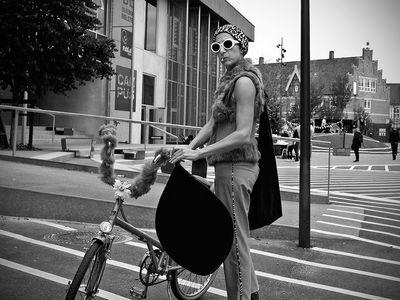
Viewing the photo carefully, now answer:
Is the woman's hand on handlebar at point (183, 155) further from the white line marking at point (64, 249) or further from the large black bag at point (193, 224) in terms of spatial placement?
the white line marking at point (64, 249)

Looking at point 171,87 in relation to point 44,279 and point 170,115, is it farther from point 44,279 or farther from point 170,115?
point 44,279

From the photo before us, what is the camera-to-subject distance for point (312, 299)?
445cm

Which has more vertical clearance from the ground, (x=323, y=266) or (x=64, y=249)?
(x=64, y=249)

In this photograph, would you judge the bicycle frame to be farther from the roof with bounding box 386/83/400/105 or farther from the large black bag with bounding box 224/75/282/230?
the roof with bounding box 386/83/400/105

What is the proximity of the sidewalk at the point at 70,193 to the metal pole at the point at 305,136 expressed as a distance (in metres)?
0.44

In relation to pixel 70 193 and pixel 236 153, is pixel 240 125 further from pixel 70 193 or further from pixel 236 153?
pixel 70 193

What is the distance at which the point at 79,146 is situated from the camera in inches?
343

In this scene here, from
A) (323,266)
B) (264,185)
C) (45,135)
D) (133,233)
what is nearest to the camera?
(133,233)

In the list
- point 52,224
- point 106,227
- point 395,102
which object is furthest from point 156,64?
point 395,102

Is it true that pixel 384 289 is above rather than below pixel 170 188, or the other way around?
below

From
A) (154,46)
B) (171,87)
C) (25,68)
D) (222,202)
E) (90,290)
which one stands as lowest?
(90,290)

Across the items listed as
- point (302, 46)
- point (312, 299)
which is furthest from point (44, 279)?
point (302, 46)

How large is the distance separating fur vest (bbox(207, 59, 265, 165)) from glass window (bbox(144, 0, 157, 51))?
1211 inches

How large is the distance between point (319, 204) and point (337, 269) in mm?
4738
